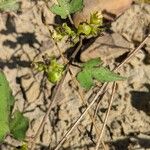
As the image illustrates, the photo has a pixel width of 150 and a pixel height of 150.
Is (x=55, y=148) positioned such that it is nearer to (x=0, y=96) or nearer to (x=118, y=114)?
(x=118, y=114)

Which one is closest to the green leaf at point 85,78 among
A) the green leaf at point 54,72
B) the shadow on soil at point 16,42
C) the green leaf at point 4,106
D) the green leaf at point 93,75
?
the green leaf at point 93,75

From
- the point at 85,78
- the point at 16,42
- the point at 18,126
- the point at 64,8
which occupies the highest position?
the point at 64,8

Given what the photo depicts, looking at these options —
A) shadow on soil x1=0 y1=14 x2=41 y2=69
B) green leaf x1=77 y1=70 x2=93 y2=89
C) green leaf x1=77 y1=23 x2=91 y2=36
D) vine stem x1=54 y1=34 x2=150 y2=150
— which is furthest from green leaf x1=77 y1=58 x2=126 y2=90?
shadow on soil x1=0 y1=14 x2=41 y2=69

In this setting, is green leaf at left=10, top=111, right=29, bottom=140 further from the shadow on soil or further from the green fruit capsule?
the shadow on soil

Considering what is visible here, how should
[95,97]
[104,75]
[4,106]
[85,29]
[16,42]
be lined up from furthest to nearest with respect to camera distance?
[16,42] → [95,97] → [85,29] → [104,75] → [4,106]

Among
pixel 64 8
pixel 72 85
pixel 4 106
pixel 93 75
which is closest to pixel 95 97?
pixel 72 85

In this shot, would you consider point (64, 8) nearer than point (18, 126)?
No

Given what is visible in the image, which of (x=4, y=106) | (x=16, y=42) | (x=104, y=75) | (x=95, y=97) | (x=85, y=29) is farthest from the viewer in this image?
(x=16, y=42)

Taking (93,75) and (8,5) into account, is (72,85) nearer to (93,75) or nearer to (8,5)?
(93,75)
